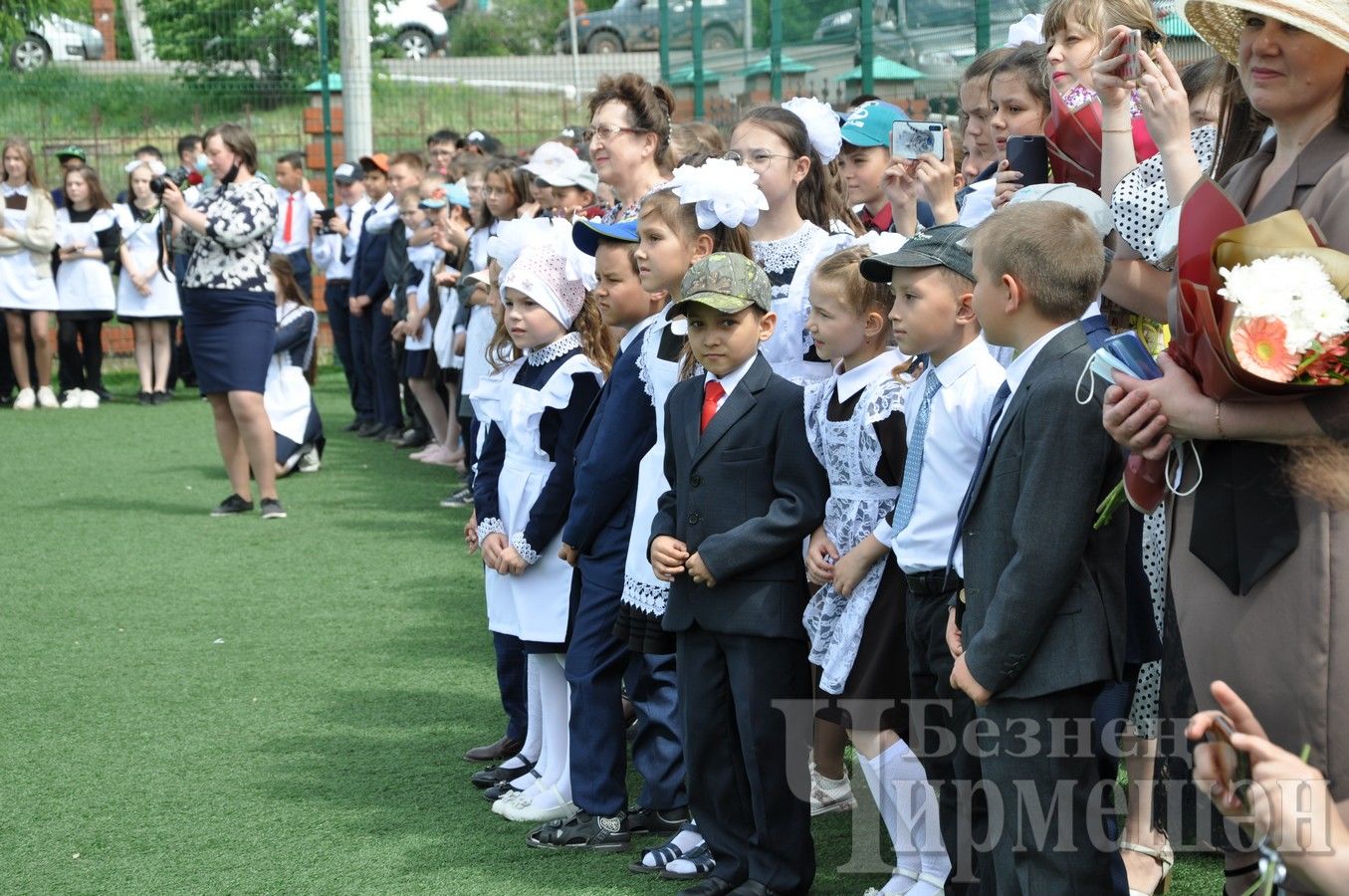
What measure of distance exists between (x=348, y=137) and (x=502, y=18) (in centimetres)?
2350

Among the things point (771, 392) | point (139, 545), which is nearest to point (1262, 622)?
point (771, 392)

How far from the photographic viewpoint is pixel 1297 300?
2117 mm

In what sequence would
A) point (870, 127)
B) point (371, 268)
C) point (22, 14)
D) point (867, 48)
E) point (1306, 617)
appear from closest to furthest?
1. point (1306, 617)
2. point (870, 127)
3. point (867, 48)
4. point (371, 268)
5. point (22, 14)

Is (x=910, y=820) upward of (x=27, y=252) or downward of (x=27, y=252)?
downward

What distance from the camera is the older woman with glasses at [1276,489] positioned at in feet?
7.32

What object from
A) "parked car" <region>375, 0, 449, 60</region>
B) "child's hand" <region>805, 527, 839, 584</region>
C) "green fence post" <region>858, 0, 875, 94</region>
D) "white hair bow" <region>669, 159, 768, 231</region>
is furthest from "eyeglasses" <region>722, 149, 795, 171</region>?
"parked car" <region>375, 0, 449, 60</region>

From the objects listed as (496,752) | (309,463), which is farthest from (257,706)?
(309,463)

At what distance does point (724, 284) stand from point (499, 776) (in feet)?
5.93

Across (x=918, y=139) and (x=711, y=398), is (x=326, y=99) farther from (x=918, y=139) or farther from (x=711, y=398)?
(x=711, y=398)

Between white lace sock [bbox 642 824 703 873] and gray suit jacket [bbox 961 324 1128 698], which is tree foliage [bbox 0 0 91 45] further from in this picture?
gray suit jacket [bbox 961 324 1128 698]

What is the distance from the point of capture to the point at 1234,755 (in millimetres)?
2129

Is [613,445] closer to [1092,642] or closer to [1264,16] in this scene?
[1092,642]

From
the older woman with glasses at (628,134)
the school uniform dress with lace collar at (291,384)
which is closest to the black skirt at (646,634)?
the older woman with glasses at (628,134)

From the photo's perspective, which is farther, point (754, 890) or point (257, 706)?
point (257, 706)
